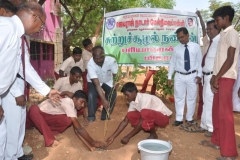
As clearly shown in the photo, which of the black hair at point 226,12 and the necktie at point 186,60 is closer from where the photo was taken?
the black hair at point 226,12

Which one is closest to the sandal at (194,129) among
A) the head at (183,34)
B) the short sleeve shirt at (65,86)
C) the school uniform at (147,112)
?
the school uniform at (147,112)

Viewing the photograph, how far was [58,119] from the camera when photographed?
3.39 metres

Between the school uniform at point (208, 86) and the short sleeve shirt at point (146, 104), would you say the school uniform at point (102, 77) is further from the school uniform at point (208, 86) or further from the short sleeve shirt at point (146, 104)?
the school uniform at point (208, 86)

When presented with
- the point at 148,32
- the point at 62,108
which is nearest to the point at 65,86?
the point at 62,108

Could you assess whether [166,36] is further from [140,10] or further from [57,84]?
[57,84]

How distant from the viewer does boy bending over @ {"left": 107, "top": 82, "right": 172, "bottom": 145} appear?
324cm

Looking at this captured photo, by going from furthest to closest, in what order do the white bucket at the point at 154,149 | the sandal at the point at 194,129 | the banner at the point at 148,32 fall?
the banner at the point at 148,32, the sandal at the point at 194,129, the white bucket at the point at 154,149

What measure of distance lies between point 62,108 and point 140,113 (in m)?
1.12

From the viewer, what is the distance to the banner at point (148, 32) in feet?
16.2

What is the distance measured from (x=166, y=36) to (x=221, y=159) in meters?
2.89

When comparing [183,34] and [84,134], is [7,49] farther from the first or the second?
[183,34]

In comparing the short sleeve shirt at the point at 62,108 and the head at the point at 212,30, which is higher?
the head at the point at 212,30

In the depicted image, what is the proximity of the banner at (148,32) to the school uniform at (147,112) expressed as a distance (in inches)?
67.1

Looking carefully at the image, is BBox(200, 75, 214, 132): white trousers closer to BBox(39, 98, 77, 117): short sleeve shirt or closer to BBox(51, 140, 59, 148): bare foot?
BBox(39, 98, 77, 117): short sleeve shirt
